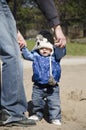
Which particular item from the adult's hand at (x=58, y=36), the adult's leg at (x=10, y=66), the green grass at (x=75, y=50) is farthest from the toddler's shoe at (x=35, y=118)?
the green grass at (x=75, y=50)

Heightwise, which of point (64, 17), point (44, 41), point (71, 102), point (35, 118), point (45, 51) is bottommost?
point (64, 17)

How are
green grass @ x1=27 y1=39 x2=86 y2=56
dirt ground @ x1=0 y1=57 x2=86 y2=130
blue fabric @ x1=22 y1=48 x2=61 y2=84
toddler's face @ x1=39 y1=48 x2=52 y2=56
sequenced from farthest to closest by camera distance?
green grass @ x1=27 y1=39 x2=86 y2=56 < toddler's face @ x1=39 y1=48 x2=52 y2=56 < blue fabric @ x1=22 y1=48 x2=61 y2=84 < dirt ground @ x1=0 y1=57 x2=86 y2=130

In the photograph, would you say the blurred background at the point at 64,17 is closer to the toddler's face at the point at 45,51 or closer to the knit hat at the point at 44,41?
the knit hat at the point at 44,41

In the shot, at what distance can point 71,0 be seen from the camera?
116 feet

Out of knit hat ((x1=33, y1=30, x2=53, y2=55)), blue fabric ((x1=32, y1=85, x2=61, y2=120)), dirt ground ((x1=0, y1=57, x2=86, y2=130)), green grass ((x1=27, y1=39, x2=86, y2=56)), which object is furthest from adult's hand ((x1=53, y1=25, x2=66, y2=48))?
green grass ((x1=27, y1=39, x2=86, y2=56))

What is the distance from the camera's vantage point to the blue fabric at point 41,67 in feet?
17.0

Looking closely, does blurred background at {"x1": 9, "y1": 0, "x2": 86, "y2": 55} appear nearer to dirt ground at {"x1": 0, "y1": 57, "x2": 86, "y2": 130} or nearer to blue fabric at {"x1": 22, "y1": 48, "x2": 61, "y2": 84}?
dirt ground at {"x1": 0, "y1": 57, "x2": 86, "y2": 130}

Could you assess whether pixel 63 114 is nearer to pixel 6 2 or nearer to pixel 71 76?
pixel 6 2

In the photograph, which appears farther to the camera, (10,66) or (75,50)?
(75,50)

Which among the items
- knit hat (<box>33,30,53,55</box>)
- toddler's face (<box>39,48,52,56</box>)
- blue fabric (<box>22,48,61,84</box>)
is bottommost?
blue fabric (<box>22,48,61,84</box>)

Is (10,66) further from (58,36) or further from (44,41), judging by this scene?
(44,41)

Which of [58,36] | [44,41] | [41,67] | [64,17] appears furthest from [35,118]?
[64,17]

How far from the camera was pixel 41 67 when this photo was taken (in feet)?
17.1

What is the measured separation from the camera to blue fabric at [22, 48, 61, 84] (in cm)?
520
